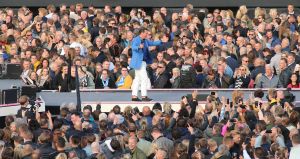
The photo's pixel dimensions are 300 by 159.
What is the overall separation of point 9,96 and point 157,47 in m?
4.60

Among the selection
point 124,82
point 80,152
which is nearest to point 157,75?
point 124,82

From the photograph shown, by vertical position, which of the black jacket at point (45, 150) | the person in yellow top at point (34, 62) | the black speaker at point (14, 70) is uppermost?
the person in yellow top at point (34, 62)

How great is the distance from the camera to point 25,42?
33.7 m

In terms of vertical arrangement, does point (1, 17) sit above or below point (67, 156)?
above

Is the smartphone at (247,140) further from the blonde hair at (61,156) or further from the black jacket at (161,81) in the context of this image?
the black jacket at (161,81)

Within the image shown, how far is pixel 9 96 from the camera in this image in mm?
29609

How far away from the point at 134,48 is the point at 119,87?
1825mm

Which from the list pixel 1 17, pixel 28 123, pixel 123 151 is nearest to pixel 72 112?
pixel 28 123

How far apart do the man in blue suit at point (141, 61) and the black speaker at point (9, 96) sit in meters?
2.31

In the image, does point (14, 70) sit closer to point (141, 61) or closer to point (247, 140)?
point (141, 61)

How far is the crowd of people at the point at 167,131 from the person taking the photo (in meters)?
22.8

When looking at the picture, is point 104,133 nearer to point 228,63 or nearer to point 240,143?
point 240,143

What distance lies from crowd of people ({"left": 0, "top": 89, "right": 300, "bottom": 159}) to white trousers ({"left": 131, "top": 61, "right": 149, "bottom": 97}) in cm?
182

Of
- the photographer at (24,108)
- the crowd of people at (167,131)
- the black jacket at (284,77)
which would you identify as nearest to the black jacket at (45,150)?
the crowd of people at (167,131)
